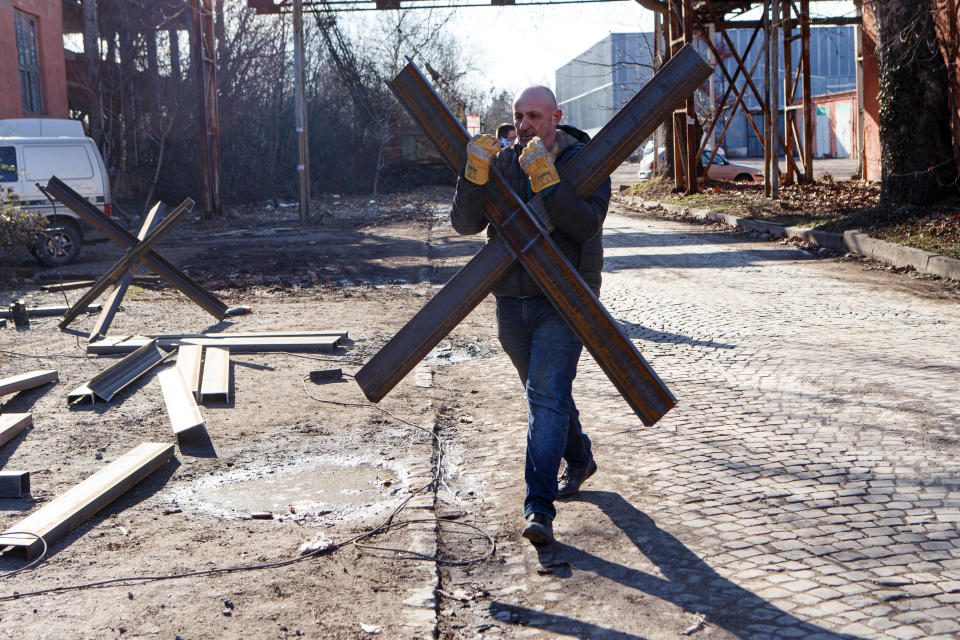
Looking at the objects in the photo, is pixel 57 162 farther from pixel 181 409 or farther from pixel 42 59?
pixel 181 409

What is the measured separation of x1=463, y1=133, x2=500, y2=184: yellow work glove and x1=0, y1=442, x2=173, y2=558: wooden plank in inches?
92.0

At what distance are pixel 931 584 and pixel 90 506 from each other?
3.52 meters

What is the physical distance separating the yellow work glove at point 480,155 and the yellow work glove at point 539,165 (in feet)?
0.40

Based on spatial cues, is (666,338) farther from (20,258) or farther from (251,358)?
(20,258)

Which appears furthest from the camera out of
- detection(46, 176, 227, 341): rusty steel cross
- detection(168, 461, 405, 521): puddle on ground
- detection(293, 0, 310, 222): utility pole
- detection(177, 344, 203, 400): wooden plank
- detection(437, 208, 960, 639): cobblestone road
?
detection(293, 0, 310, 222): utility pole

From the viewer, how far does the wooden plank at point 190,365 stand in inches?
272

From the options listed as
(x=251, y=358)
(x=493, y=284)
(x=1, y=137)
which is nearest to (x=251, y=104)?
(x=1, y=137)

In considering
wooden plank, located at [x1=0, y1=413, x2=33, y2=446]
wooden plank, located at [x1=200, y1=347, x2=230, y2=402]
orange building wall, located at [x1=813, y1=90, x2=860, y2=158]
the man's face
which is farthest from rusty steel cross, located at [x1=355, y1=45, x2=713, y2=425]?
orange building wall, located at [x1=813, y1=90, x2=860, y2=158]

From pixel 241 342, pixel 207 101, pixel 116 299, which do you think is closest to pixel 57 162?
pixel 116 299

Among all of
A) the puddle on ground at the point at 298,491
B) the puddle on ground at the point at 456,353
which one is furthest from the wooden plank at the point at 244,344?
the puddle on ground at the point at 298,491

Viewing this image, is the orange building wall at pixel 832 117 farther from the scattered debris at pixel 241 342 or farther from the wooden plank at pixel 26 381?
the wooden plank at pixel 26 381

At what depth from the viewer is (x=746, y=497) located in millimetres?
4355

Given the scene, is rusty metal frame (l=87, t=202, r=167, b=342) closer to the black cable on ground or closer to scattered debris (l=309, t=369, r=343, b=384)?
scattered debris (l=309, t=369, r=343, b=384)

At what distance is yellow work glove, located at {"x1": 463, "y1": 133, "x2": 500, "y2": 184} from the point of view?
3514 mm
